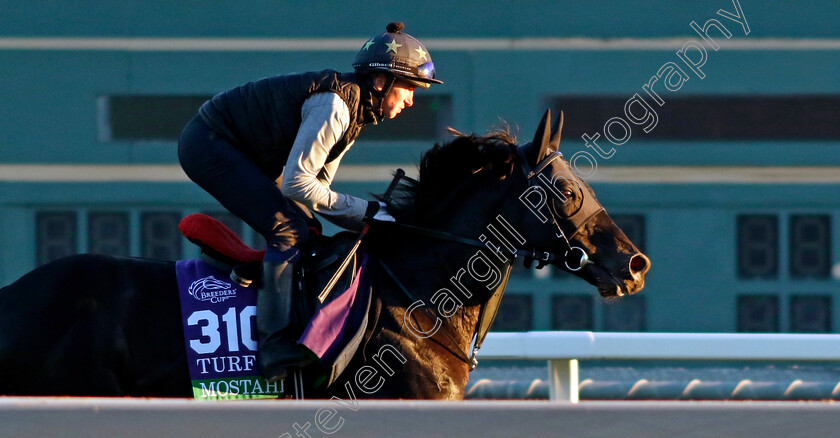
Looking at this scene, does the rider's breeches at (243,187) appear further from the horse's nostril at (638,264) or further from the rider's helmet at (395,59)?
the horse's nostril at (638,264)

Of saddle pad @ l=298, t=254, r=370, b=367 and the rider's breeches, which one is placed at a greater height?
the rider's breeches

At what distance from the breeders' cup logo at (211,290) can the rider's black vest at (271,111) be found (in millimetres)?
462

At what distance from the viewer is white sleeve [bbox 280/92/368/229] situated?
2998 mm

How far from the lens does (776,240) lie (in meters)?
6.72

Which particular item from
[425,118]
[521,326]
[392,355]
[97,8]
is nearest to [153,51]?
[97,8]

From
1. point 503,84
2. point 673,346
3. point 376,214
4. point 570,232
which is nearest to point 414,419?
point 376,214

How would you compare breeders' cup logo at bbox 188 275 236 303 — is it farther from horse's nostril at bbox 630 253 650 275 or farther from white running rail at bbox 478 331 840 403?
white running rail at bbox 478 331 840 403

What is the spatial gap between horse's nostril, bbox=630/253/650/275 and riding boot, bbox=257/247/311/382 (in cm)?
116

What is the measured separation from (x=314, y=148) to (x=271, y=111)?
0.25 metres

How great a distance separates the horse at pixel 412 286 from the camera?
2.81 m

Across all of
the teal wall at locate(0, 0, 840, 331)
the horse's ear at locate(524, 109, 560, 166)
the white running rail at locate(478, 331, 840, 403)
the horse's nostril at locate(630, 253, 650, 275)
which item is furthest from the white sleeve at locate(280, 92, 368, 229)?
the teal wall at locate(0, 0, 840, 331)

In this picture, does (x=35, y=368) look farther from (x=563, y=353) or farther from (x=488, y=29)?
(x=488, y=29)

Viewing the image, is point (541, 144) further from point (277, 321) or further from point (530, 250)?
point (277, 321)

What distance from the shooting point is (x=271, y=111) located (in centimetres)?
315
